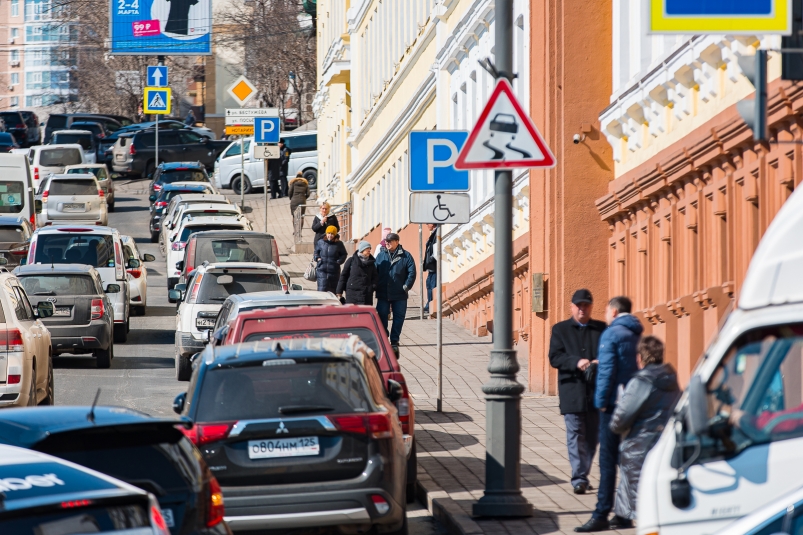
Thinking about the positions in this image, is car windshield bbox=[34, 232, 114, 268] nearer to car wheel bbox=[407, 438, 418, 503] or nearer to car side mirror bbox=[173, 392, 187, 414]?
car wheel bbox=[407, 438, 418, 503]

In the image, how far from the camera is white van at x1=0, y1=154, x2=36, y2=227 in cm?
3797

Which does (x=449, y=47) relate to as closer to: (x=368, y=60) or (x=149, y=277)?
(x=149, y=277)

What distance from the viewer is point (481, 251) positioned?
80.3 feet

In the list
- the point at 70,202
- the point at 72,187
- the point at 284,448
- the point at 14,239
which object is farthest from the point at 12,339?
the point at 72,187

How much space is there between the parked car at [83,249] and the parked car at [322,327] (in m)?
14.1

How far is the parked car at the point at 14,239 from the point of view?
2991 cm

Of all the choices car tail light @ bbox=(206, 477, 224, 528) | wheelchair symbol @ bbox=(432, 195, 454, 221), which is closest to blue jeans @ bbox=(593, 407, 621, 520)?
car tail light @ bbox=(206, 477, 224, 528)

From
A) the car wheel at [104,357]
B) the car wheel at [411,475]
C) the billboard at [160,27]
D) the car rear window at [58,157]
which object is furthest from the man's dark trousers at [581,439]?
the billboard at [160,27]

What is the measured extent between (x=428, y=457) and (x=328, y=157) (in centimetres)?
4271

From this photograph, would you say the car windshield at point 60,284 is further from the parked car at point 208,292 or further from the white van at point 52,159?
the white van at point 52,159

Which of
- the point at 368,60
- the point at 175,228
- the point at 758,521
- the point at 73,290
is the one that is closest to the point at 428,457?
the point at 758,521

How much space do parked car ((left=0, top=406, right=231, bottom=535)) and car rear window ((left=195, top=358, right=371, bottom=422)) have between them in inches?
86.3

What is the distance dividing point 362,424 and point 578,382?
250 centimetres

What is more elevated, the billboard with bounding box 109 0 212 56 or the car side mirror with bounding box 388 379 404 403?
the billboard with bounding box 109 0 212 56
